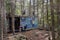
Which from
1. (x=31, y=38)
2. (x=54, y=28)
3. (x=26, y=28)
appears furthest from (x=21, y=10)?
(x=54, y=28)

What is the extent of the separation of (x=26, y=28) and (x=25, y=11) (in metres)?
3.20

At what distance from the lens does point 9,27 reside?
16.2m

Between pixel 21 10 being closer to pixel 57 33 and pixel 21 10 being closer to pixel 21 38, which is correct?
pixel 21 38

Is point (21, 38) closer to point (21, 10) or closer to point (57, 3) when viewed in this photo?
point (21, 10)

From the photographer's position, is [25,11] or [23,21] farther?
[25,11]

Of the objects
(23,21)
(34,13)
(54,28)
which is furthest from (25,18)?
(54,28)

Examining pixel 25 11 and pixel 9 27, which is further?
pixel 25 11

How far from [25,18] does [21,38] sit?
6.78 meters

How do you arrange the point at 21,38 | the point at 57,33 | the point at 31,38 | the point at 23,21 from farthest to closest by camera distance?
the point at 23,21 < the point at 31,38 < the point at 21,38 < the point at 57,33

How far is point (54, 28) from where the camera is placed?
8.71 ft

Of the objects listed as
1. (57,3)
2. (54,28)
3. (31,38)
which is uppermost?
(57,3)

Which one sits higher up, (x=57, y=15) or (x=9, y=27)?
(x=57, y=15)

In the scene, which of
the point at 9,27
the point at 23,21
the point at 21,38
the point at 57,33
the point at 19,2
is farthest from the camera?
the point at 19,2

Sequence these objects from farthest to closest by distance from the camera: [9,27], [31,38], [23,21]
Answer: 1. [23,21]
2. [9,27]
3. [31,38]
